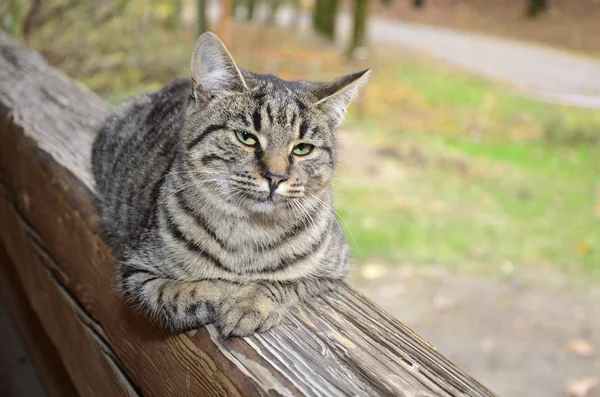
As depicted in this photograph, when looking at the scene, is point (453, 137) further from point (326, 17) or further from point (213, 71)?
point (213, 71)

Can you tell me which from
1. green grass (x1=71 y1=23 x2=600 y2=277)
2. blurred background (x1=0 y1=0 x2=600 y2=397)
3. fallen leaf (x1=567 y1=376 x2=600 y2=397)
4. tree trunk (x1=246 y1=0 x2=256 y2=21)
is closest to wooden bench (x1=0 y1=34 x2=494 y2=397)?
blurred background (x1=0 y1=0 x2=600 y2=397)

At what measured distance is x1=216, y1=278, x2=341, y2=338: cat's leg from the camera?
3.46 ft

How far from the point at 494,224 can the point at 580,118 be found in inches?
128

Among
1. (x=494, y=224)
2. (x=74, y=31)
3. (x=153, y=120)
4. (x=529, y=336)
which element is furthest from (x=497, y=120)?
(x=153, y=120)

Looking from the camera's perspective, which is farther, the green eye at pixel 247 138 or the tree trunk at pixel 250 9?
the tree trunk at pixel 250 9

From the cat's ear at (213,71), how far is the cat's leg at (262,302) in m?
0.47

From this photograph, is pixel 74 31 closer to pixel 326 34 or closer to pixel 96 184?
pixel 96 184

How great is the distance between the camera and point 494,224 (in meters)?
5.71

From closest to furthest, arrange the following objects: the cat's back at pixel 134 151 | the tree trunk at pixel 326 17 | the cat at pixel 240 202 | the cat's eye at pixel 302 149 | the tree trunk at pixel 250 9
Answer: the cat at pixel 240 202
the cat's eye at pixel 302 149
the cat's back at pixel 134 151
the tree trunk at pixel 250 9
the tree trunk at pixel 326 17

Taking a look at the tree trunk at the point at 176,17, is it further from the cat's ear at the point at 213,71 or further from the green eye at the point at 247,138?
the green eye at the point at 247,138

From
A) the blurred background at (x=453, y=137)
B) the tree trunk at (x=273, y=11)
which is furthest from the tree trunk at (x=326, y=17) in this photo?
the tree trunk at (x=273, y=11)

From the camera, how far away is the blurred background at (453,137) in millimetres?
4223

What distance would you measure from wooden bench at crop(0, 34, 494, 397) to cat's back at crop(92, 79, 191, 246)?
0.19 feet

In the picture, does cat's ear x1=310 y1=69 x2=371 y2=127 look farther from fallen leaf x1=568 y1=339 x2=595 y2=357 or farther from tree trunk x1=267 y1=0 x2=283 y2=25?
tree trunk x1=267 y1=0 x2=283 y2=25
